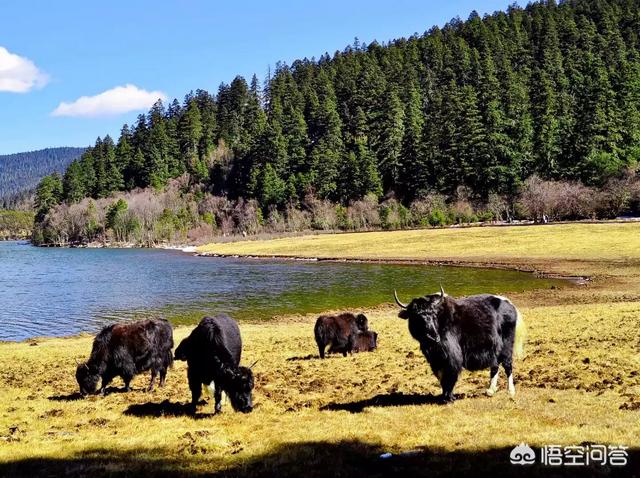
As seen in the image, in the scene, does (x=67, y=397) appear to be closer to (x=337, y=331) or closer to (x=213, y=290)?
(x=337, y=331)

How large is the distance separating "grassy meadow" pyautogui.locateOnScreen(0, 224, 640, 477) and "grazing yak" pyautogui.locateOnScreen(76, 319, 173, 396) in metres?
0.50

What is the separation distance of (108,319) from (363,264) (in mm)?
33910

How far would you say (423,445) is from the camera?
7.21 meters

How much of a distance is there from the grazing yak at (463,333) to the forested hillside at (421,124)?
8064cm

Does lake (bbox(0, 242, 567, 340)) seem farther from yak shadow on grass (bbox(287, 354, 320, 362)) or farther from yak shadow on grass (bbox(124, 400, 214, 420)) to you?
yak shadow on grass (bbox(124, 400, 214, 420))

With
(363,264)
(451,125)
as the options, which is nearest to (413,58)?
(451,125)

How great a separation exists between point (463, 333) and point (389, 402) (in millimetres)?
1874

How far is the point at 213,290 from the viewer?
40781mm

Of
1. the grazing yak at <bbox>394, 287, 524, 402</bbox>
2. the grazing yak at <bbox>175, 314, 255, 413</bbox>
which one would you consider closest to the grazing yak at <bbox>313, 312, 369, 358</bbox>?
the grazing yak at <bbox>175, 314, 255, 413</bbox>

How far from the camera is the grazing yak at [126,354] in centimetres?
1184

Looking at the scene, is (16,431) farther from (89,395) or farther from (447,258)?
(447,258)

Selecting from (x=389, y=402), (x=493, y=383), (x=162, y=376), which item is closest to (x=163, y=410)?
(x=162, y=376)

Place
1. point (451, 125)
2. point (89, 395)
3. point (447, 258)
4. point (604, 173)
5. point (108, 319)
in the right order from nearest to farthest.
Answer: point (89, 395)
point (108, 319)
point (447, 258)
point (604, 173)
point (451, 125)

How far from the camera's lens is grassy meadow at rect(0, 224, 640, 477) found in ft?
22.4
